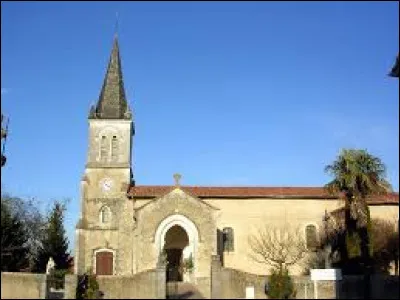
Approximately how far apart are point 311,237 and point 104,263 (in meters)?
16.5

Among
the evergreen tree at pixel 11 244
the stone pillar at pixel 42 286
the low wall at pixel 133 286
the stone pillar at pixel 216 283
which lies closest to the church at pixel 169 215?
the evergreen tree at pixel 11 244

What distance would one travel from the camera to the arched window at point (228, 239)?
43688mm

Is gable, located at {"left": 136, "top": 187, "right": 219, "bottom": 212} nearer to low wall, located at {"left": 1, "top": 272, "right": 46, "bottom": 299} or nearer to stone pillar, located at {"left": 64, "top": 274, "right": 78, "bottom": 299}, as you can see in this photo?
stone pillar, located at {"left": 64, "top": 274, "right": 78, "bottom": 299}

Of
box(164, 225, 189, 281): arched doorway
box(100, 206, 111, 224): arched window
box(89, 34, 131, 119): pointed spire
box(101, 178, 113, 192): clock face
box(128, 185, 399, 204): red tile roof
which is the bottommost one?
box(164, 225, 189, 281): arched doorway

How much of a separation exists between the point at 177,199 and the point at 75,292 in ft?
44.2

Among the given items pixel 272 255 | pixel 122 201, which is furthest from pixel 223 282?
pixel 122 201

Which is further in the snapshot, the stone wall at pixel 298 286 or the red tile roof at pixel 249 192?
the red tile roof at pixel 249 192

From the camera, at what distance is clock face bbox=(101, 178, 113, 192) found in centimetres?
4592

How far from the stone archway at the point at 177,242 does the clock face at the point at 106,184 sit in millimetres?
6959

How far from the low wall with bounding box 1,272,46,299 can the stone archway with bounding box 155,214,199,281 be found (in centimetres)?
1280

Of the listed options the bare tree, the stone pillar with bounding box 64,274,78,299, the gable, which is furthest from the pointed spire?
the stone pillar with bounding box 64,274,78,299

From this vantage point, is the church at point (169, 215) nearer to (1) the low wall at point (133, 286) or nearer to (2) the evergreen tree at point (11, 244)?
(2) the evergreen tree at point (11, 244)

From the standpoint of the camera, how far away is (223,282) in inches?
1209

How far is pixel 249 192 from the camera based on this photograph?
148 feet
